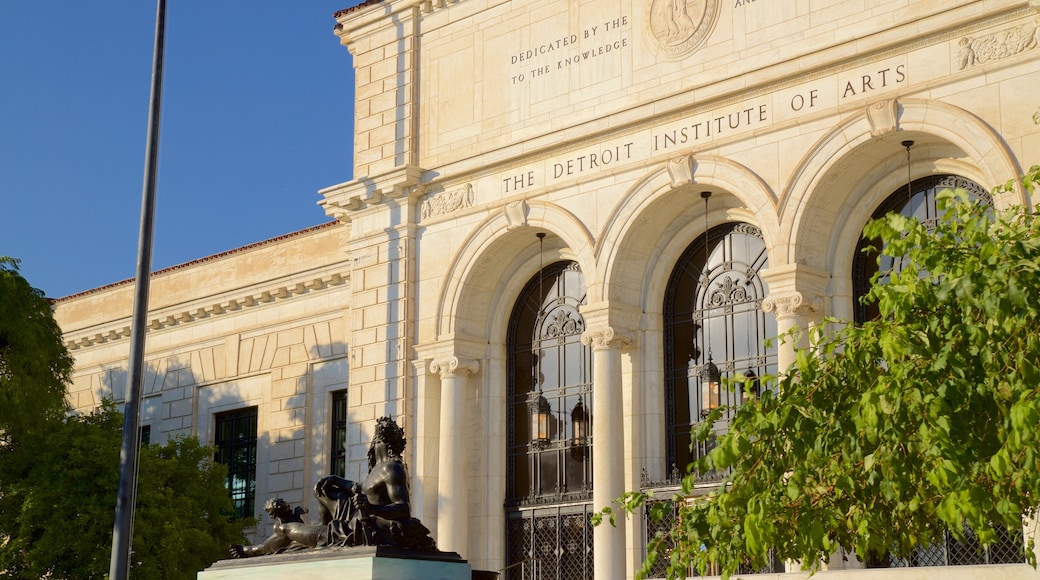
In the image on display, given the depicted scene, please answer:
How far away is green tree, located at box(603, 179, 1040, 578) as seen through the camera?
11.4m

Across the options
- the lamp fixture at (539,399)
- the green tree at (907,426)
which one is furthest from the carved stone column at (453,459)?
the green tree at (907,426)

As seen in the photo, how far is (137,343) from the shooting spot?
16000 millimetres

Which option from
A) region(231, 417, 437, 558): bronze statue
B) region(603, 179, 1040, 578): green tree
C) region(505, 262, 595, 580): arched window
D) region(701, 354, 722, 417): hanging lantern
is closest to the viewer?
region(603, 179, 1040, 578): green tree

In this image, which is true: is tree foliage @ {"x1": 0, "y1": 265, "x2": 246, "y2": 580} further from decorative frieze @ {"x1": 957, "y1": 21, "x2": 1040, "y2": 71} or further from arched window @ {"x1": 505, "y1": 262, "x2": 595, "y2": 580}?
decorative frieze @ {"x1": 957, "y1": 21, "x2": 1040, "y2": 71}

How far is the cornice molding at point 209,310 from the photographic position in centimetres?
3164

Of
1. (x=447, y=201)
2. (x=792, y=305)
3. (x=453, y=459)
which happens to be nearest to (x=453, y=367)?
(x=453, y=459)

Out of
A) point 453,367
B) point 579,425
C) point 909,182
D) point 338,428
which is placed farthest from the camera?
point 338,428

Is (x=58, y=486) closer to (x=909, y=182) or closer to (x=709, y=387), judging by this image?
(x=709, y=387)

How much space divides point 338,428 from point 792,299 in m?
12.7

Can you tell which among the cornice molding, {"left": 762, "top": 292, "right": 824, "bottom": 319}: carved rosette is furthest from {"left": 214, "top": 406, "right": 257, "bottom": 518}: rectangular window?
{"left": 762, "top": 292, "right": 824, "bottom": 319}: carved rosette

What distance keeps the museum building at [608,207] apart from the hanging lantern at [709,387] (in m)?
0.06

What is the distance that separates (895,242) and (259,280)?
72.8 ft

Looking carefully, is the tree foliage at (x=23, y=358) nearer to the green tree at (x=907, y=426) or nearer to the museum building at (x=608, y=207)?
the museum building at (x=608, y=207)

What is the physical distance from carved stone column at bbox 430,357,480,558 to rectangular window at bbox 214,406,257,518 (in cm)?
818
